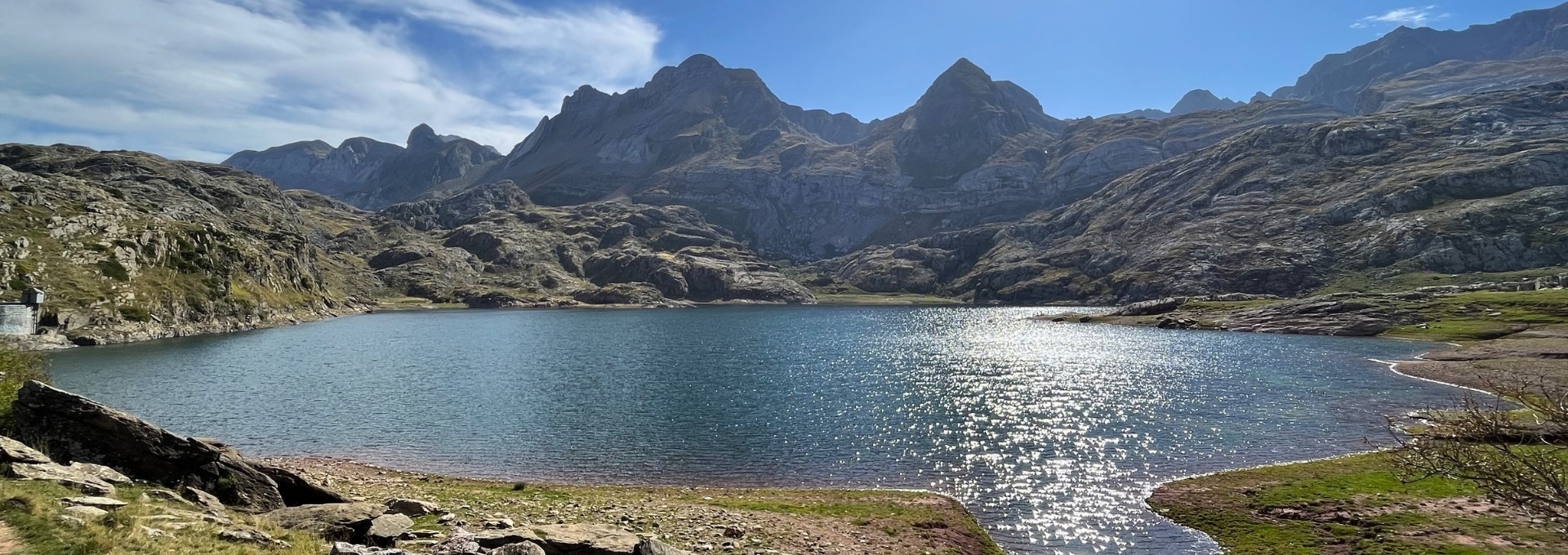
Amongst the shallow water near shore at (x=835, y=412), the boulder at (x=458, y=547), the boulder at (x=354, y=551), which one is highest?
the boulder at (x=354, y=551)

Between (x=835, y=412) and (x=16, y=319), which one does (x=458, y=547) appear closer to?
(x=835, y=412)

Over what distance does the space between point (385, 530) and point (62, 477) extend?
366 inches

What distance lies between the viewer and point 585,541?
22578 millimetres

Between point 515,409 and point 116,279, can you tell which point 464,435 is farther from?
point 116,279

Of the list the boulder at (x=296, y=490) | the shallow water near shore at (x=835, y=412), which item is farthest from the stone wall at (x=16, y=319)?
the boulder at (x=296, y=490)

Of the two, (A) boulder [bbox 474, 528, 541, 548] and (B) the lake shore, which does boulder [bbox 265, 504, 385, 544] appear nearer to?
(A) boulder [bbox 474, 528, 541, 548]

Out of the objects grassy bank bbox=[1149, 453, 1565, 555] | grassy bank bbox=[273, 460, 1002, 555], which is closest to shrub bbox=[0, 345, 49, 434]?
grassy bank bbox=[273, 460, 1002, 555]

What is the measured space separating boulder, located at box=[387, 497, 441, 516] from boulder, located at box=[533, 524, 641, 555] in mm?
9094

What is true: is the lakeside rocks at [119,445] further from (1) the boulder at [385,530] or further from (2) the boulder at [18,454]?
(1) the boulder at [385,530]

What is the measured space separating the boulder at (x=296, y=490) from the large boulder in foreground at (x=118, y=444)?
176 centimetres

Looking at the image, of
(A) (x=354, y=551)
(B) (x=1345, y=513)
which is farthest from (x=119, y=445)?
(B) (x=1345, y=513)

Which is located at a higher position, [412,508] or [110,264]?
[110,264]

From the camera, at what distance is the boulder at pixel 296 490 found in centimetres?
2748

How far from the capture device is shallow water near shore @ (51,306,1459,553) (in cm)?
4738
